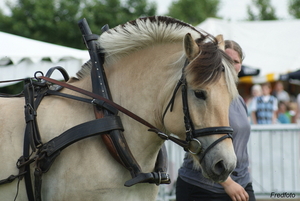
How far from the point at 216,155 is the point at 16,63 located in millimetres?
4878

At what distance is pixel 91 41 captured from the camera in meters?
3.14

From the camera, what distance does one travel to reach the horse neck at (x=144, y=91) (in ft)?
9.56

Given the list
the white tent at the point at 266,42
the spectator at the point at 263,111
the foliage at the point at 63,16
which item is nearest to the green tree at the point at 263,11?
the foliage at the point at 63,16

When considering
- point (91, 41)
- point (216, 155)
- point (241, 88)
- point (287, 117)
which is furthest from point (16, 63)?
point (241, 88)

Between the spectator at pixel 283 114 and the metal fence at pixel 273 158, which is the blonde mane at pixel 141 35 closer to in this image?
the metal fence at pixel 273 158

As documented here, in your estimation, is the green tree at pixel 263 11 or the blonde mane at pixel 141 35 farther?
the green tree at pixel 263 11

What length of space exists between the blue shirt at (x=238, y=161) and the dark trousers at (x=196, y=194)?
36 millimetres

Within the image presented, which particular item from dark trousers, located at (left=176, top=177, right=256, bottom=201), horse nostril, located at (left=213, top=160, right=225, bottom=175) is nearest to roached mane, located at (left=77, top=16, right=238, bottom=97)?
horse nostril, located at (left=213, top=160, right=225, bottom=175)

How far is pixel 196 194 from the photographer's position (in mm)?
3570

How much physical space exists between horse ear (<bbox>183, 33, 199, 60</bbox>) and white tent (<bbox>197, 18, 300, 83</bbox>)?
333 inches

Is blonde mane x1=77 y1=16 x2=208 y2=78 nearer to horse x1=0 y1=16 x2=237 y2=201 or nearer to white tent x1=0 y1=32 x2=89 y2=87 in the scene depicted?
horse x1=0 y1=16 x2=237 y2=201

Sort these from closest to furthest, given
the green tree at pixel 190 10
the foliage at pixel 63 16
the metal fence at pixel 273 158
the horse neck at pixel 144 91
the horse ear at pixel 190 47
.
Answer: the horse ear at pixel 190 47 < the horse neck at pixel 144 91 < the metal fence at pixel 273 158 < the foliage at pixel 63 16 < the green tree at pixel 190 10

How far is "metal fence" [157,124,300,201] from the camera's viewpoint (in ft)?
23.7

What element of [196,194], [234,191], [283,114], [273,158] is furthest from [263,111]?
[234,191]
